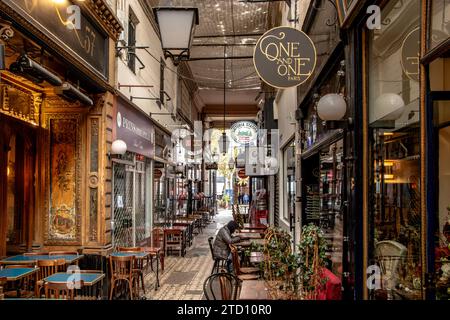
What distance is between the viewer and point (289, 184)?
12.3 m

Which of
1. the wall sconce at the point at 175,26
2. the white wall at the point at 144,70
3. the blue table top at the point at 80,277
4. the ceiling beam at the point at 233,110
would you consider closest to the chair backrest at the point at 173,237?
the white wall at the point at 144,70

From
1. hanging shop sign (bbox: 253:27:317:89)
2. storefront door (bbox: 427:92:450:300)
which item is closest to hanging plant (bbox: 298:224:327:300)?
storefront door (bbox: 427:92:450:300)

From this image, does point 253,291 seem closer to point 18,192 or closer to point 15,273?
point 15,273

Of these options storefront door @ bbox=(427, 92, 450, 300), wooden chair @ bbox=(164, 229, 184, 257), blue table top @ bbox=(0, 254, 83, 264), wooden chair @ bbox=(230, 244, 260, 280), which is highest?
storefront door @ bbox=(427, 92, 450, 300)

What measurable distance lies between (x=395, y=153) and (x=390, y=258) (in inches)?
36.5

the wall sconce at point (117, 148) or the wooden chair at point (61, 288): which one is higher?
the wall sconce at point (117, 148)

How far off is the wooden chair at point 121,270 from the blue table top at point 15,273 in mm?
1693

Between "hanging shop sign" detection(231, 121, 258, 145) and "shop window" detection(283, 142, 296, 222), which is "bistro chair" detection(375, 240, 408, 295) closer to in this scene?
"shop window" detection(283, 142, 296, 222)

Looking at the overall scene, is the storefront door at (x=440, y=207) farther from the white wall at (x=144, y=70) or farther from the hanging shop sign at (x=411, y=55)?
the white wall at (x=144, y=70)

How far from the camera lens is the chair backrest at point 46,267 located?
6.71 meters

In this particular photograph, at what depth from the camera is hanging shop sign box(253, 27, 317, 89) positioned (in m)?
5.70
